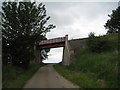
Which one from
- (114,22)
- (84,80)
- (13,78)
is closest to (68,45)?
(114,22)

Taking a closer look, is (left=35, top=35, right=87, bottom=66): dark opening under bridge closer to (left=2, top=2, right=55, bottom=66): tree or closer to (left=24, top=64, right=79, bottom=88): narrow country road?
(left=2, top=2, right=55, bottom=66): tree

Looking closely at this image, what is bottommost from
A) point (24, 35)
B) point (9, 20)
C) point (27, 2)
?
point (24, 35)

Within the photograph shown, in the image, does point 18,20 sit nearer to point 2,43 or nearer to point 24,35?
point 24,35

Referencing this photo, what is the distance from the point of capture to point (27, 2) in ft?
117

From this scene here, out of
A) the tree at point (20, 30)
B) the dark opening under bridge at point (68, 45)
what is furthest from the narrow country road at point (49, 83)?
the dark opening under bridge at point (68, 45)

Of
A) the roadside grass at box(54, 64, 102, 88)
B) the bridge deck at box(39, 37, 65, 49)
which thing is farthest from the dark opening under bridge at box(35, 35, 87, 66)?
the roadside grass at box(54, 64, 102, 88)

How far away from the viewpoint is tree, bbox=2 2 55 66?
33.2 metres

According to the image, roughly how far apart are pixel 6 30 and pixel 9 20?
1737 mm

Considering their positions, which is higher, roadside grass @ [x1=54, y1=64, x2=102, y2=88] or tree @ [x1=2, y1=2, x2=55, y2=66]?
tree @ [x1=2, y1=2, x2=55, y2=66]

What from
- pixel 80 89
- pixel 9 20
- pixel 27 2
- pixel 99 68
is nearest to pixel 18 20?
pixel 9 20

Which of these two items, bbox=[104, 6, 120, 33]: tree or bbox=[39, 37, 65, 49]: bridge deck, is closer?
bbox=[39, 37, 65, 49]: bridge deck

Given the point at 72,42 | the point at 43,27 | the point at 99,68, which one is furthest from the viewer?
the point at 72,42

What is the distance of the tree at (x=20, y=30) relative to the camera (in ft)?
109

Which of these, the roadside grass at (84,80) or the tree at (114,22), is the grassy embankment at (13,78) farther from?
the tree at (114,22)
